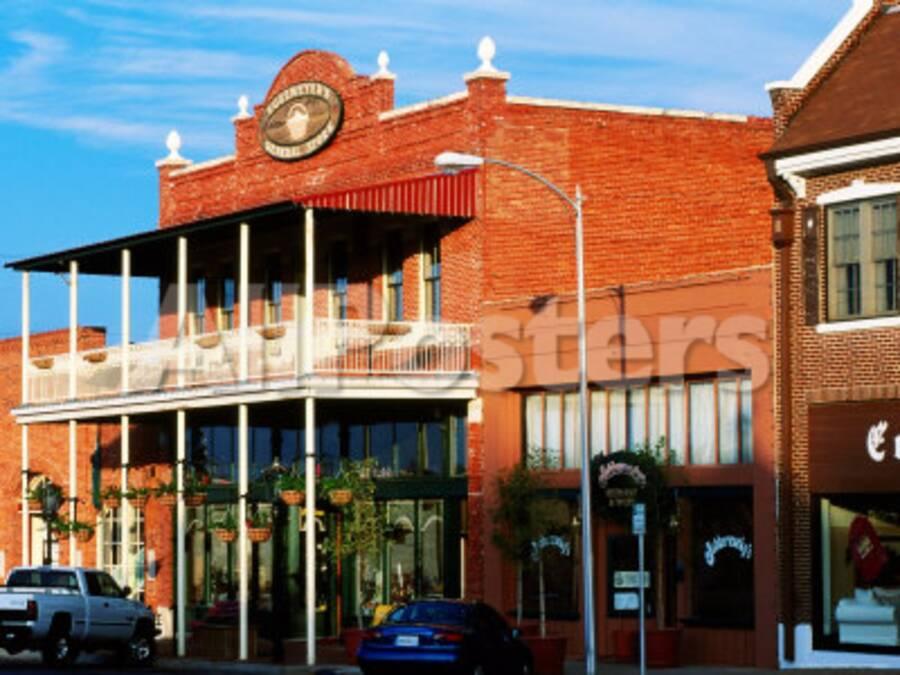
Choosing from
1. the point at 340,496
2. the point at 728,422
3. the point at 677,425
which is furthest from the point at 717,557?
the point at 340,496

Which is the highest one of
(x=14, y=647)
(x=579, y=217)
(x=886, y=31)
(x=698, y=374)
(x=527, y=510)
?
(x=886, y=31)

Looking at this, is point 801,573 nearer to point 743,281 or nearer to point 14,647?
point 743,281

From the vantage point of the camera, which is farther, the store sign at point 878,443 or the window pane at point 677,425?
the window pane at point 677,425

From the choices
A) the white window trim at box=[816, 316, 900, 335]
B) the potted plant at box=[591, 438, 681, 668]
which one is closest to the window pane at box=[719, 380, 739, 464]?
the potted plant at box=[591, 438, 681, 668]

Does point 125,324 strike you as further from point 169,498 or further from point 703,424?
point 703,424

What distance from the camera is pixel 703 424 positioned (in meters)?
36.2

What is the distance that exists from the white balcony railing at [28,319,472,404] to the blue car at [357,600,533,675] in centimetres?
845

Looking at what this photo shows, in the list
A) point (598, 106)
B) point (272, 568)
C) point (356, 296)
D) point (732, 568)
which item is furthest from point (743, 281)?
point (272, 568)

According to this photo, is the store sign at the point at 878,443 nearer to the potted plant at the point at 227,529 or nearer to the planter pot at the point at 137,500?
the potted plant at the point at 227,529

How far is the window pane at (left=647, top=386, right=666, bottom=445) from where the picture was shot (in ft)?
Answer: 122

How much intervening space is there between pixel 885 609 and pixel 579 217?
7.45 meters

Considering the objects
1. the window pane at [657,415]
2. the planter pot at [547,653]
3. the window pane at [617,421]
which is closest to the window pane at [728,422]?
the window pane at [657,415]

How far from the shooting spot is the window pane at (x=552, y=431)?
3947 centimetres

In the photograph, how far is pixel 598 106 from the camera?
4300cm
